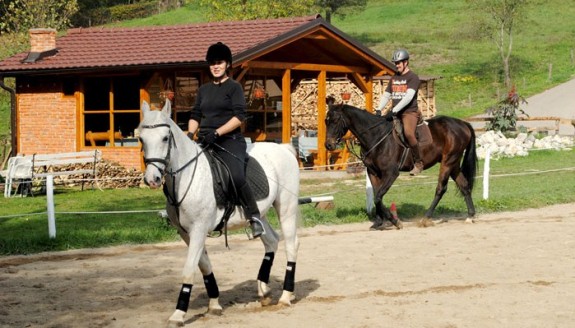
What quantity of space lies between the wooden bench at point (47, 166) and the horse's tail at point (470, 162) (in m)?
9.91

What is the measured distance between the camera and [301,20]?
27.8m

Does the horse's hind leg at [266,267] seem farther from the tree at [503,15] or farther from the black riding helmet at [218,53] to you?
the tree at [503,15]

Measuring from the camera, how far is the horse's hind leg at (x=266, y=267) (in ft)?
32.7

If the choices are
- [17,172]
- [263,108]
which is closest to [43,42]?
[17,172]

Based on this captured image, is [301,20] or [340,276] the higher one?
[301,20]

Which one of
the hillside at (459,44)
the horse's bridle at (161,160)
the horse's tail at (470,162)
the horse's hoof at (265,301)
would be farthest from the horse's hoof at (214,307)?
the hillside at (459,44)

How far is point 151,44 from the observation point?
28047 mm

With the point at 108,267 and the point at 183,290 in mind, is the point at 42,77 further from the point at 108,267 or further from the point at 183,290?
the point at 183,290

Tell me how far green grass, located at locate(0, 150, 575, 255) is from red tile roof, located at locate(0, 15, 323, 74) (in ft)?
12.8

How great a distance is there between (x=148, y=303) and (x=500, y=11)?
51.6 meters

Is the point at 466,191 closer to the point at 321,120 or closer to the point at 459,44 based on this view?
the point at 321,120

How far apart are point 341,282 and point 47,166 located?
16.1 m

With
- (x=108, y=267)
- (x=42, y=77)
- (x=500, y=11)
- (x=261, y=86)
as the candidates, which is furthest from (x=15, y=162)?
(x=500, y=11)

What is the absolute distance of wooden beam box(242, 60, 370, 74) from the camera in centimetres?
2609
